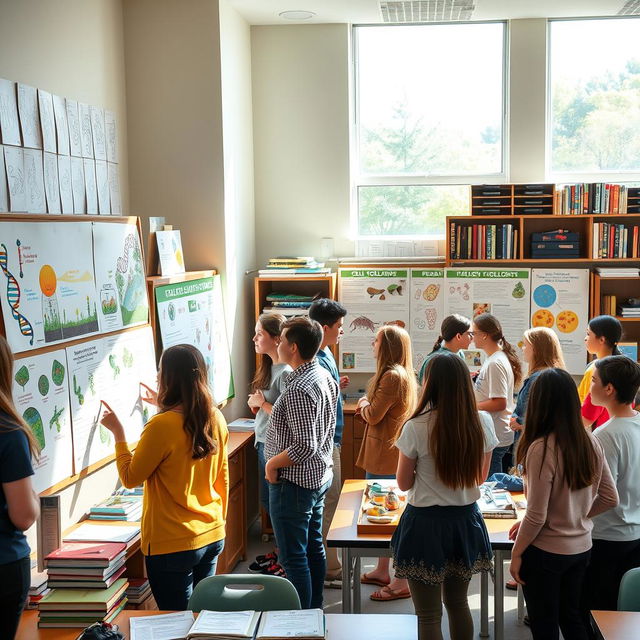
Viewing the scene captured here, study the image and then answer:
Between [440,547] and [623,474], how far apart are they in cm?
84

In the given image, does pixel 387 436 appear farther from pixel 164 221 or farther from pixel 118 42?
pixel 118 42

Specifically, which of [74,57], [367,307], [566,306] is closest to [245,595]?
[74,57]

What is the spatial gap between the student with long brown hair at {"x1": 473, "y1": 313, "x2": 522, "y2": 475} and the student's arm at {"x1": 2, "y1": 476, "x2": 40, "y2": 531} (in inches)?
122

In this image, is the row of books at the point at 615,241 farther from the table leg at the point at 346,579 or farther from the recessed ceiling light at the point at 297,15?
the table leg at the point at 346,579

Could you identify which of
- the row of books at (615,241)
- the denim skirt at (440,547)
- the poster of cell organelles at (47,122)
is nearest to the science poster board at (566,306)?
the row of books at (615,241)

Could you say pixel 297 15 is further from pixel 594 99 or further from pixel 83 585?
pixel 83 585

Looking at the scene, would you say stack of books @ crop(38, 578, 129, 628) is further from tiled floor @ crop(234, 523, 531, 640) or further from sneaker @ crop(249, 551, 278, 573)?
sneaker @ crop(249, 551, 278, 573)

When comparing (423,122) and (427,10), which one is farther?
(423,122)

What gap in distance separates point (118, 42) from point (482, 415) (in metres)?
3.41

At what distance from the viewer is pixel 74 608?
302 cm

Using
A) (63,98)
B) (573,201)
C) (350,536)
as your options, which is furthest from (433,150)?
(350,536)

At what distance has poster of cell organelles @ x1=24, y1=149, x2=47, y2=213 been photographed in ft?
12.1

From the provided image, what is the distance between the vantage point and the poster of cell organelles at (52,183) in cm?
387

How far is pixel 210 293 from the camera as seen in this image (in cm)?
534
